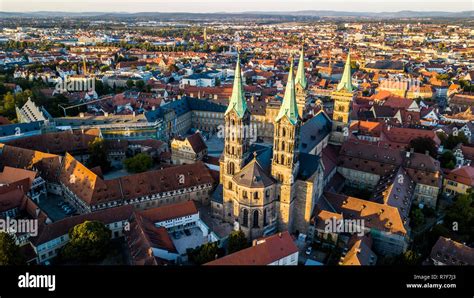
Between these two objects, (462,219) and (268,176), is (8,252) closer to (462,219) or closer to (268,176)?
(268,176)

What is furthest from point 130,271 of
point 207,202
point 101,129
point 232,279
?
point 101,129

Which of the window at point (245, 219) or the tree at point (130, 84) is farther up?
the tree at point (130, 84)

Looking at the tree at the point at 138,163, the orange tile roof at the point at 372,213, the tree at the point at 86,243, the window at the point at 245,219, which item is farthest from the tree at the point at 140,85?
the orange tile roof at the point at 372,213

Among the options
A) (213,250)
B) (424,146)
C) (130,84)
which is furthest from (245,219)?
(130,84)

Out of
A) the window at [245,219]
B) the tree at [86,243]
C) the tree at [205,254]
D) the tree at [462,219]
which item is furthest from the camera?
the tree at [462,219]

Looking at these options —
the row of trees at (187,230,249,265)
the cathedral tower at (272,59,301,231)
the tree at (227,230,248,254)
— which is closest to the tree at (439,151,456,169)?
the cathedral tower at (272,59,301,231)

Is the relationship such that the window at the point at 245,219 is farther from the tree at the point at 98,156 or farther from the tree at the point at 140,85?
the tree at the point at 140,85
